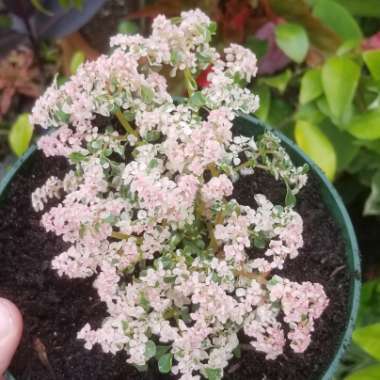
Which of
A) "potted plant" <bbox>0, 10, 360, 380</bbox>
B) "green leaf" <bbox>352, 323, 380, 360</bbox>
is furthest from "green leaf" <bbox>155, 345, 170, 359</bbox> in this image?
"green leaf" <bbox>352, 323, 380, 360</bbox>

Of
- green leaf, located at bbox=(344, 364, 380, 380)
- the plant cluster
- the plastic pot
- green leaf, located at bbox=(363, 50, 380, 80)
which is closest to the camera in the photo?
the plant cluster

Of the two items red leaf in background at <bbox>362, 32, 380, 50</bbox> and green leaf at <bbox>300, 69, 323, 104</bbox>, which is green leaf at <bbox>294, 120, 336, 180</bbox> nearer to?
green leaf at <bbox>300, 69, 323, 104</bbox>

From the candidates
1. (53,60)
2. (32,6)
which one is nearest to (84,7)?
(32,6)

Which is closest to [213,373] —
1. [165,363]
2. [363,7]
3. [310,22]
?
[165,363]

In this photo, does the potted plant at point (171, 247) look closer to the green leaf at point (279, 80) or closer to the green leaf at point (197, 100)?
the green leaf at point (197, 100)

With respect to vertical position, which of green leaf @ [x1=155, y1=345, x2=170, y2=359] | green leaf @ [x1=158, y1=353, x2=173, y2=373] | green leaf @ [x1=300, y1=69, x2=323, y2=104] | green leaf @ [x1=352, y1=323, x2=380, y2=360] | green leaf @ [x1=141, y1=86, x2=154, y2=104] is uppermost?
→ green leaf @ [x1=141, y1=86, x2=154, y2=104]

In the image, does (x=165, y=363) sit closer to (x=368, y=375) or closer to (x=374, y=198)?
(x=368, y=375)

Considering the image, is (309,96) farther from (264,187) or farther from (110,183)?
(110,183)

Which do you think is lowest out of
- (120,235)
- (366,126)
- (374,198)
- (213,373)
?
(374,198)
